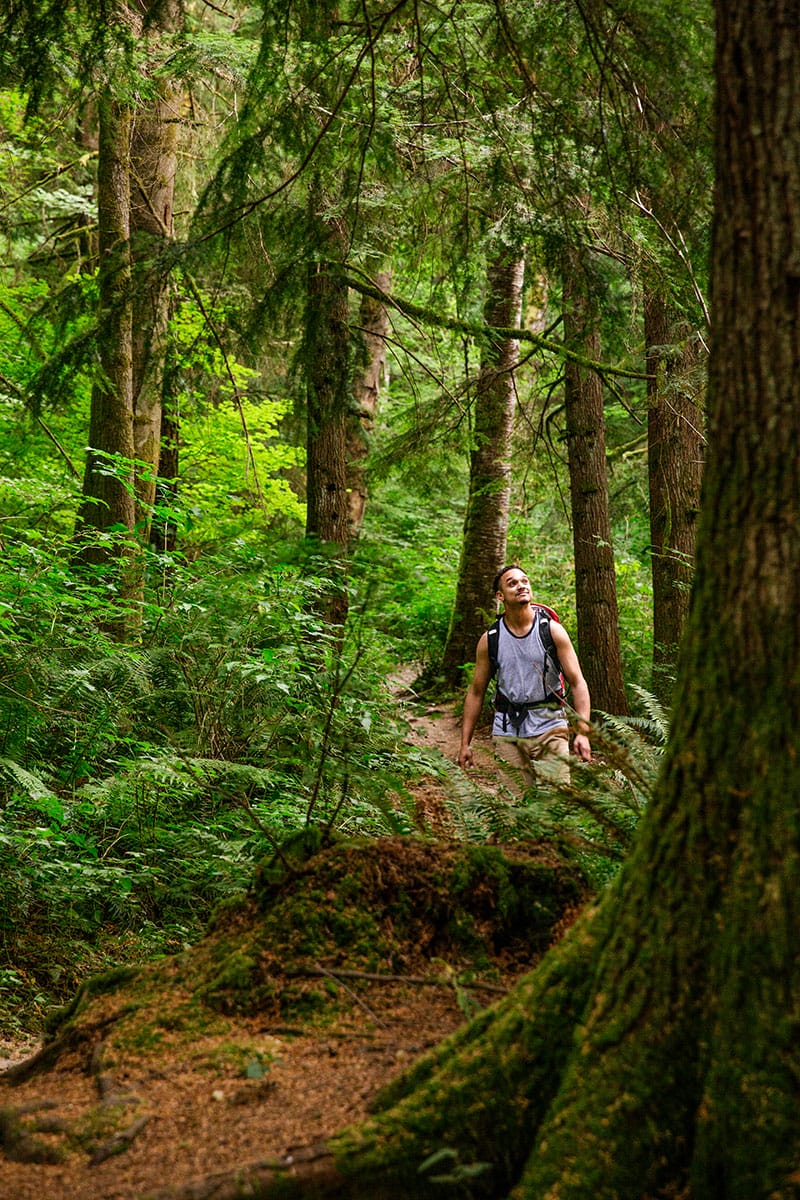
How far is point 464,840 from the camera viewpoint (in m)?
4.07

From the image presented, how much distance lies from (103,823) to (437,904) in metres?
4.02

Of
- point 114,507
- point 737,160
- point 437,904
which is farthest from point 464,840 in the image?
point 114,507

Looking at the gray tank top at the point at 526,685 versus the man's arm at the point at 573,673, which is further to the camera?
the gray tank top at the point at 526,685

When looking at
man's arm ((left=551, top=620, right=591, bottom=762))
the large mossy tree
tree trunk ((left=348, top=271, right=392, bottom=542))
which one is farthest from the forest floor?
tree trunk ((left=348, top=271, right=392, bottom=542))

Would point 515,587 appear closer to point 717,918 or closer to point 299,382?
point 299,382

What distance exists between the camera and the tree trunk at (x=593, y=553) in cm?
1169

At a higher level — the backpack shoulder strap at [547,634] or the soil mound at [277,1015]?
the backpack shoulder strap at [547,634]

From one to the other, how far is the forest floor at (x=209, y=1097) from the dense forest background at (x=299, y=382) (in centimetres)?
83

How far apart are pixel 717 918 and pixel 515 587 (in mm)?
4633

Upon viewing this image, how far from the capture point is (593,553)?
1181 cm

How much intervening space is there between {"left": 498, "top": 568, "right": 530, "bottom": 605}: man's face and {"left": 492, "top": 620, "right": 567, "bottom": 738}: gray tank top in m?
0.27

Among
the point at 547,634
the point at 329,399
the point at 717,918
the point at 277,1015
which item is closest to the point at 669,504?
the point at 329,399

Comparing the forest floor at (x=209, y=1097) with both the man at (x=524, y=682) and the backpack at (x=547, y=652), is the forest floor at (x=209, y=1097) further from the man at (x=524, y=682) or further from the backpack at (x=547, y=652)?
the backpack at (x=547, y=652)

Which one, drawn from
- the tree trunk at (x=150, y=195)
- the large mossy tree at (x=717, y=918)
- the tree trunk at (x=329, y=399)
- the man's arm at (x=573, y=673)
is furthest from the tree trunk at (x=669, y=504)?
the large mossy tree at (x=717, y=918)
